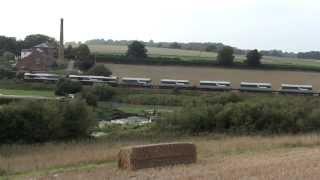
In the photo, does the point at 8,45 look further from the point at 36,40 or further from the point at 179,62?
the point at 179,62

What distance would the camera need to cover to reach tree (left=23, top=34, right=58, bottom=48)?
7066 inches

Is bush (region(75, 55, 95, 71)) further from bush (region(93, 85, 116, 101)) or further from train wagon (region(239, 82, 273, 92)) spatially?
bush (region(93, 85, 116, 101))

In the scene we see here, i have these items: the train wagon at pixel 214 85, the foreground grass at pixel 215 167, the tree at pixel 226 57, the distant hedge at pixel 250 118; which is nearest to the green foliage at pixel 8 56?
the tree at pixel 226 57

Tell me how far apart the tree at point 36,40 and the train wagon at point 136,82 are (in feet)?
221

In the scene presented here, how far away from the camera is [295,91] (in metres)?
106

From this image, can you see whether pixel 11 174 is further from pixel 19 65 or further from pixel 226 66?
pixel 19 65

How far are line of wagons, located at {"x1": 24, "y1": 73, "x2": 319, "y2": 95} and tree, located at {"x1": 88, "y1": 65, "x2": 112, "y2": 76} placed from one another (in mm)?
2789

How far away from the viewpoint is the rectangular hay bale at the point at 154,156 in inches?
652

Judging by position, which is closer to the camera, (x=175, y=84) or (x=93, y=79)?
(x=175, y=84)

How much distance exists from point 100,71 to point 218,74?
2153cm

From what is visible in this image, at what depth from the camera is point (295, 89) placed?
352 ft

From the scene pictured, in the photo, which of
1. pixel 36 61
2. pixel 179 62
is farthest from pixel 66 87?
pixel 36 61

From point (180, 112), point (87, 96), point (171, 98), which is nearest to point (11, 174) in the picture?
point (180, 112)

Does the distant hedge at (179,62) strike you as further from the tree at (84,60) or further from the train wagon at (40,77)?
the train wagon at (40,77)
